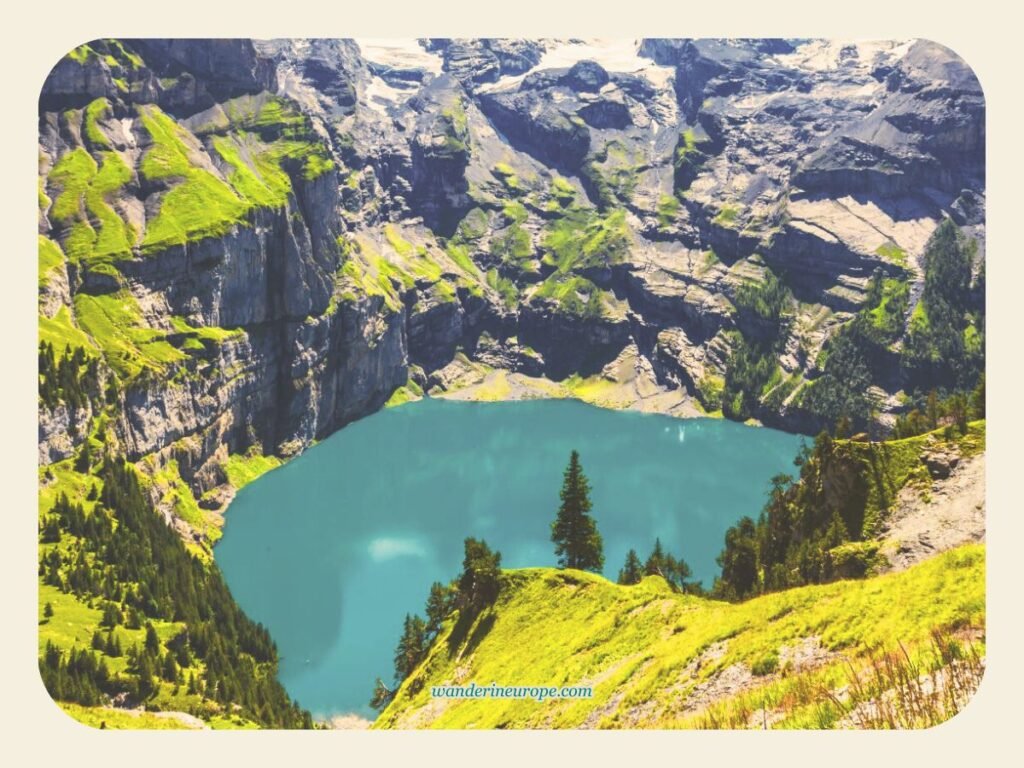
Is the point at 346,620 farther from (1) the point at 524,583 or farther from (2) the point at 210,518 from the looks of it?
(1) the point at 524,583

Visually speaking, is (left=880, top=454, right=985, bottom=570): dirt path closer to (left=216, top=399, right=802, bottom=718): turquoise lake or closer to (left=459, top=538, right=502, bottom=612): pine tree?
(left=459, top=538, right=502, bottom=612): pine tree

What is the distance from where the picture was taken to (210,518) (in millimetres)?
126250

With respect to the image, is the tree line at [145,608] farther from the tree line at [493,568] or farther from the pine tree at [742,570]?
the pine tree at [742,570]

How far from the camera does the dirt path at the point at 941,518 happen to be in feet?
120

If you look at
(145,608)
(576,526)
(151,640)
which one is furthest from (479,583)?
(145,608)

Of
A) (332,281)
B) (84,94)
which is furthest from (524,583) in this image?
(332,281)

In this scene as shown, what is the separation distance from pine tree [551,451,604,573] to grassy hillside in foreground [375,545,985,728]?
1525cm

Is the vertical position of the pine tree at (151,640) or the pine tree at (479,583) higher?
the pine tree at (479,583)

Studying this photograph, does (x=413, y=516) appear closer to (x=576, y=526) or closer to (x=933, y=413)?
(x=576, y=526)

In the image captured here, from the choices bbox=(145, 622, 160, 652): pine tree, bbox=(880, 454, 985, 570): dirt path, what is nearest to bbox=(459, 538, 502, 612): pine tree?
bbox=(880, 454, 985, 570): dirt path

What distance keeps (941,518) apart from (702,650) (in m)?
14.5

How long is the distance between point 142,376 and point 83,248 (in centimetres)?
2304

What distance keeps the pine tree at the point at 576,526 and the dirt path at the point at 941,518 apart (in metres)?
20.9

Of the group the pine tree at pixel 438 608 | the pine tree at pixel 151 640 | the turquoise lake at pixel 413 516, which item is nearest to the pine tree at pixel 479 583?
the pine tree at pixel 438 608
